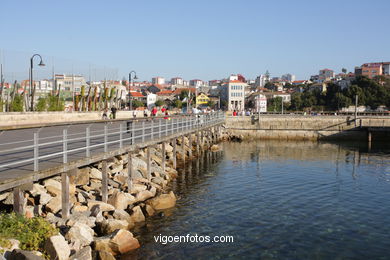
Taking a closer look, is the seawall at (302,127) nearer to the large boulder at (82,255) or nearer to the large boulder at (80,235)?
the large boulder at (80,235)

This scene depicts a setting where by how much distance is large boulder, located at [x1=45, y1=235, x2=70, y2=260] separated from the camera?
9.73 m

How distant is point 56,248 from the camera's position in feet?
32.0

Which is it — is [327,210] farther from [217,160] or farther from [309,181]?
[217,160]

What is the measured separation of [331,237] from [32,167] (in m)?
10.5

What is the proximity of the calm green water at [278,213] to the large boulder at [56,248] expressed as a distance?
290cm

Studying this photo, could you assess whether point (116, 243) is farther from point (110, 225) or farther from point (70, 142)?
point (70, 142)

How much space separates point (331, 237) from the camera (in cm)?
1438

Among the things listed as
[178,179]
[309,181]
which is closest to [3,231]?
[178,179]

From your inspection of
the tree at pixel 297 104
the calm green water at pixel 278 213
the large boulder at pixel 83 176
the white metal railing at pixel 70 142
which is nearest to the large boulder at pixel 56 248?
the white metal railing at pixel 70 142

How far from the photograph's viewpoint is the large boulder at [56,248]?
9.73 metres

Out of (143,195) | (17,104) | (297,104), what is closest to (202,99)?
(17,104)

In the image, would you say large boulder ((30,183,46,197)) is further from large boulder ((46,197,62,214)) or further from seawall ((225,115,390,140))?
seawall ((225,115,390,140))

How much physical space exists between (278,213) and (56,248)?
1026cm

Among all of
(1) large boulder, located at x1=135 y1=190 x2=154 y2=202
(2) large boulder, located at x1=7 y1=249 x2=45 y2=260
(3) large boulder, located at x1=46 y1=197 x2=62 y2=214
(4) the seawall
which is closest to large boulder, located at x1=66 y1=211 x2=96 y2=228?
(3) large boulder, located at x1=46 y1=197 x2=62 y2=214
